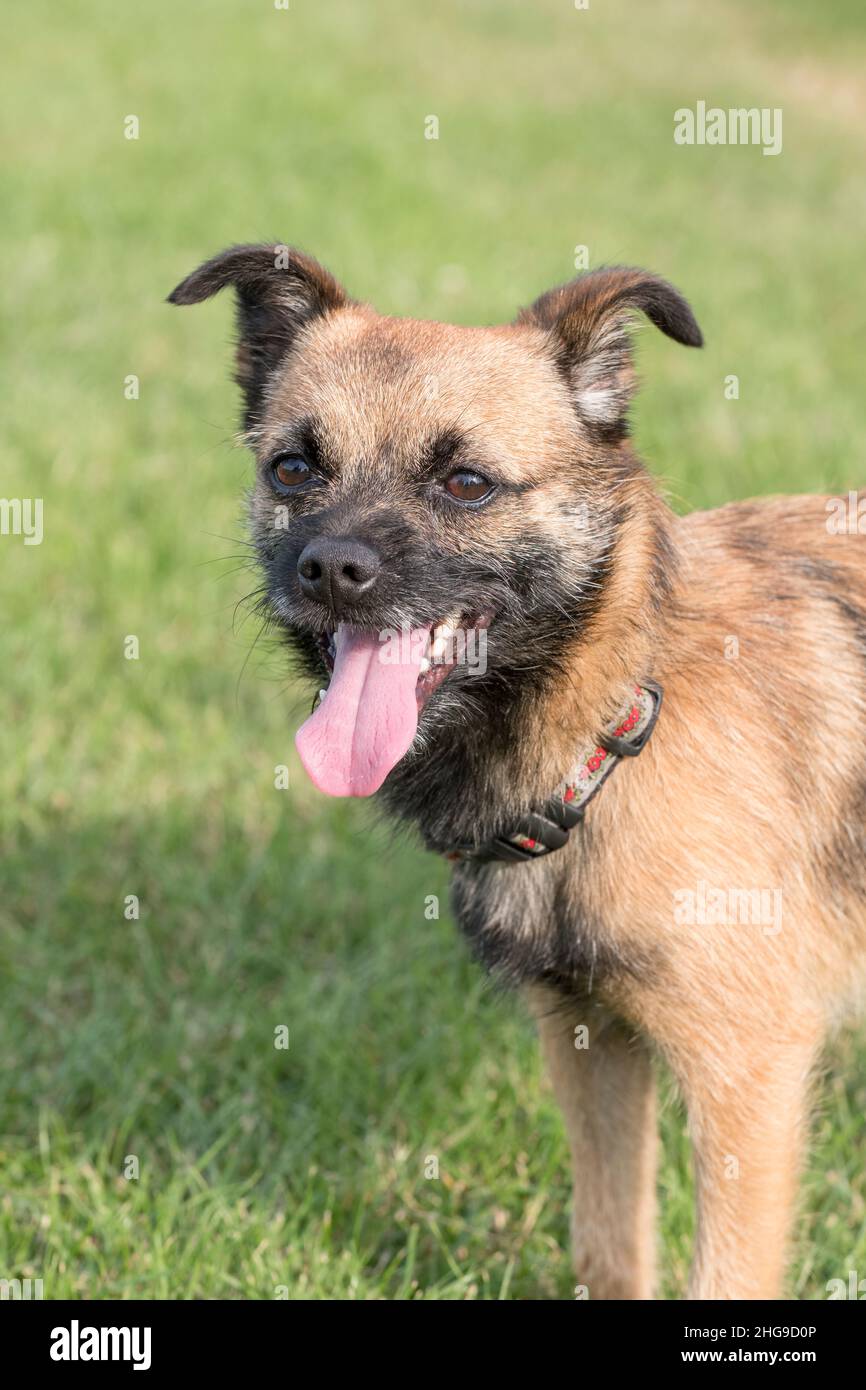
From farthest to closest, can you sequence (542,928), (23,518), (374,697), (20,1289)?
(23,518)
(20,1289)
(542,928)
(374,697)

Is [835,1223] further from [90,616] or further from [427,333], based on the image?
[90,616]

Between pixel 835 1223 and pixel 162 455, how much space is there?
4977 mm

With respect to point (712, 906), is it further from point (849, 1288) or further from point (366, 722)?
point (849, 1288)

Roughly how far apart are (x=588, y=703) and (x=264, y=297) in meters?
1.33

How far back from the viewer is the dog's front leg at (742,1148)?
2.79 m

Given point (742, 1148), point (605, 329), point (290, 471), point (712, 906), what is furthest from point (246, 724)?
point (742, 1148)

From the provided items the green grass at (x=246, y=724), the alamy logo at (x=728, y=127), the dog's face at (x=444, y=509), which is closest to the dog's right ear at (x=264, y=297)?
the dog's face at (x=444, y=509)

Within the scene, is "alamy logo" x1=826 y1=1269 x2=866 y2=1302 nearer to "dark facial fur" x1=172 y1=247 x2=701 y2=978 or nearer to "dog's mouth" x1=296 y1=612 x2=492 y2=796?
"dark facial fur" x1=172 y1=247 x2=701 y2=978

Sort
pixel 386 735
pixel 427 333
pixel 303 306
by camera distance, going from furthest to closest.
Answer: pixel 303 306 → pixel 427 333 → pixel 386 735

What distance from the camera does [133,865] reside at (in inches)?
184

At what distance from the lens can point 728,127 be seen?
15.0 metres

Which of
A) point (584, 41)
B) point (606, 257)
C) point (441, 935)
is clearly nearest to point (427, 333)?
point (441, 935)
